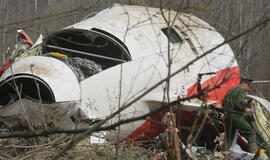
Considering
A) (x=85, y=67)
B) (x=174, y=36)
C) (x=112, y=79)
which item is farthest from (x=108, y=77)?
(x=174, y=36)

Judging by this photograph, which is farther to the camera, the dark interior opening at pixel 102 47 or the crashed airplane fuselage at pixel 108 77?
the dark interior opening at pixel 102 47

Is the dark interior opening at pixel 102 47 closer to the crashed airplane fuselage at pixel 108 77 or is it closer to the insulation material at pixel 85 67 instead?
the crashed airplane fuselage at pixel 108 77

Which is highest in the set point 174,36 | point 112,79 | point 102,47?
point 174,36

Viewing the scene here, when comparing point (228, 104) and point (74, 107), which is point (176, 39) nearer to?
point (228, 104)

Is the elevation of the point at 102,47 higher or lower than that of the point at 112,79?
higher

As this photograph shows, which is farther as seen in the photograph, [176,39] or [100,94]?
[176,39]

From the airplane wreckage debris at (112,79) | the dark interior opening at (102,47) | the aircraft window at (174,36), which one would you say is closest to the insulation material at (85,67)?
the airplane wreckage debris at (112,79)

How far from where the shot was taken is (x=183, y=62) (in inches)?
262

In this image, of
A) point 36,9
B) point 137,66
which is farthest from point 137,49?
point 36,9

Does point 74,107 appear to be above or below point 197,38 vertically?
below

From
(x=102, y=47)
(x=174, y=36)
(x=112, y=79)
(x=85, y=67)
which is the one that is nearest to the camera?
(x=112, y=79)

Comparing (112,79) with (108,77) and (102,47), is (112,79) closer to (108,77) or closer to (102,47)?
(108,77)

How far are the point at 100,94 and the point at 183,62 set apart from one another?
164cm

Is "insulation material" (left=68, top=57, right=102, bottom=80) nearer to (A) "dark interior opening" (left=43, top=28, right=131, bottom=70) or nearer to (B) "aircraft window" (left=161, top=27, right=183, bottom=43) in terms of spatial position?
(A) "dark interior opening" (left=43, top=28, right=131, bottom=70)
